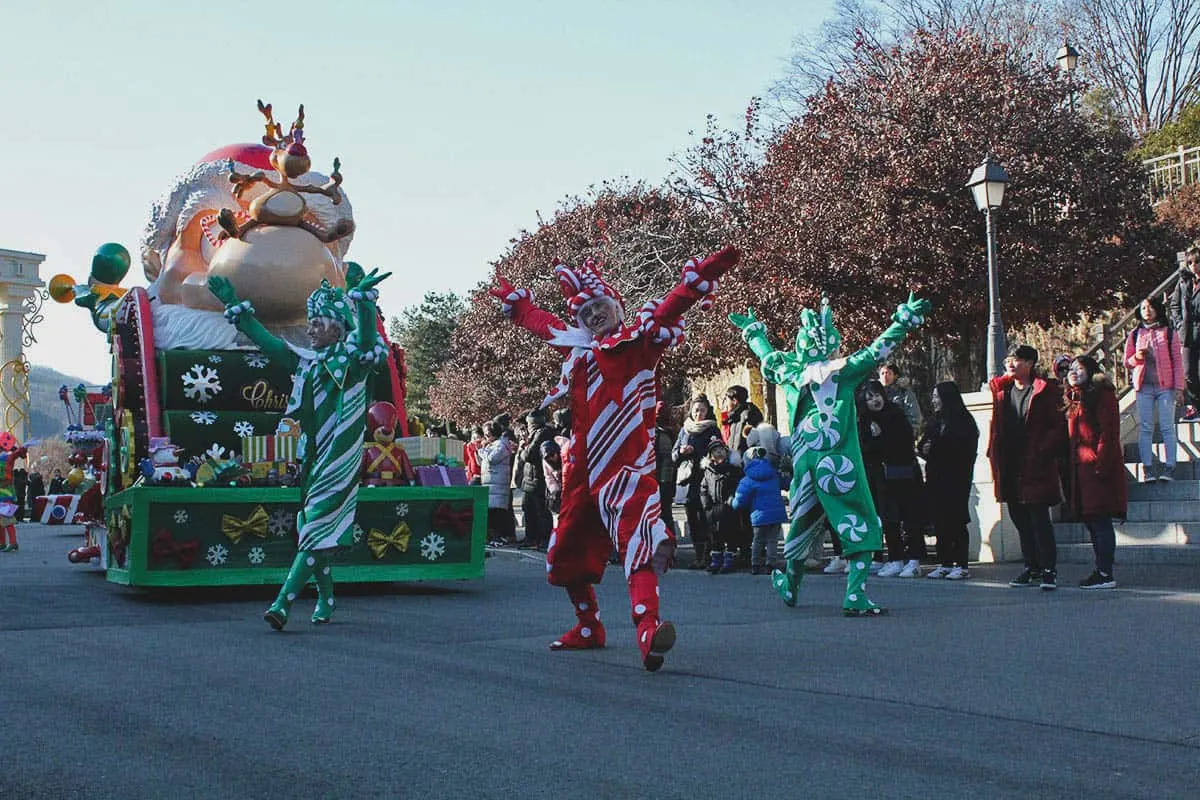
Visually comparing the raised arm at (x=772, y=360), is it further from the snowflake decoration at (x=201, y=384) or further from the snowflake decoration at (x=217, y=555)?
the snowflake decoration at (x=201, y=384)

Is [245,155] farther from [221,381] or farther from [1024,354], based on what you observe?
[1024,354]

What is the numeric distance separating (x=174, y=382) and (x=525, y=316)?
222 inches

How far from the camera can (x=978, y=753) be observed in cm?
471

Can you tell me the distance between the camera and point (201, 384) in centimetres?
1229

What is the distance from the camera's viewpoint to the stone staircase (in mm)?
12266

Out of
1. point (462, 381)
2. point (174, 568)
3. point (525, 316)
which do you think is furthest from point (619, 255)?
point (525, 316)

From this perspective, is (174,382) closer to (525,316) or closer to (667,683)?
(525,316)

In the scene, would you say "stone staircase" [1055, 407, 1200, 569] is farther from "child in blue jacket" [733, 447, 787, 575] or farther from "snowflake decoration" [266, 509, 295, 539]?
"snowflake decoration" [266, 509, 295, 539]

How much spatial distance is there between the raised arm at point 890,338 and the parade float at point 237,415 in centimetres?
385

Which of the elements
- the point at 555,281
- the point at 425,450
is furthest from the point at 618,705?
the point at 555,281

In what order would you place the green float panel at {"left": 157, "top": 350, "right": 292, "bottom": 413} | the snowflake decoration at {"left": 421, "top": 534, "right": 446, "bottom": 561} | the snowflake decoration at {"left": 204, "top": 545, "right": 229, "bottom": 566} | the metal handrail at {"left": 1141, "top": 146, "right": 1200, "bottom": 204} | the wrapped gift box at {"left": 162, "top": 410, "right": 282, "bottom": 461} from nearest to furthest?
1. the snowflake decoration at {"left": 204, "top": 545, "right": 229, "bottom": 566}
2. the snowflake decoration at {"left": 421, "top": 534, "right": 446, "bottom": 561}
3. the wrapped gift box at {"left": 162, "top": 410, "right": 282, "bottom": 461}
4. the green float panel at {"left": 157, "top": 350, "right": 292, "bottom": 413}
5. the metal handrail at {"left": 1141, "top": 146, "right": 1200, "bottom": 204}

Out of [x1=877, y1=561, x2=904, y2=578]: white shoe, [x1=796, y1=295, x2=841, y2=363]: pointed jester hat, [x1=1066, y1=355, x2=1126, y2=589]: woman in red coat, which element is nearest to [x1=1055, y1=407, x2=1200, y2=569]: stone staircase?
[x1=1066, y1=355, x2=1126, y2=589]: woman in red coat

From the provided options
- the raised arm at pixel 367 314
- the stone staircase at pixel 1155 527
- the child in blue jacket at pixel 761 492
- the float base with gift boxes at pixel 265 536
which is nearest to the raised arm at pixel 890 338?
the raised arm at pixel 367 314

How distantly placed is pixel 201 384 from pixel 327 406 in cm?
369
